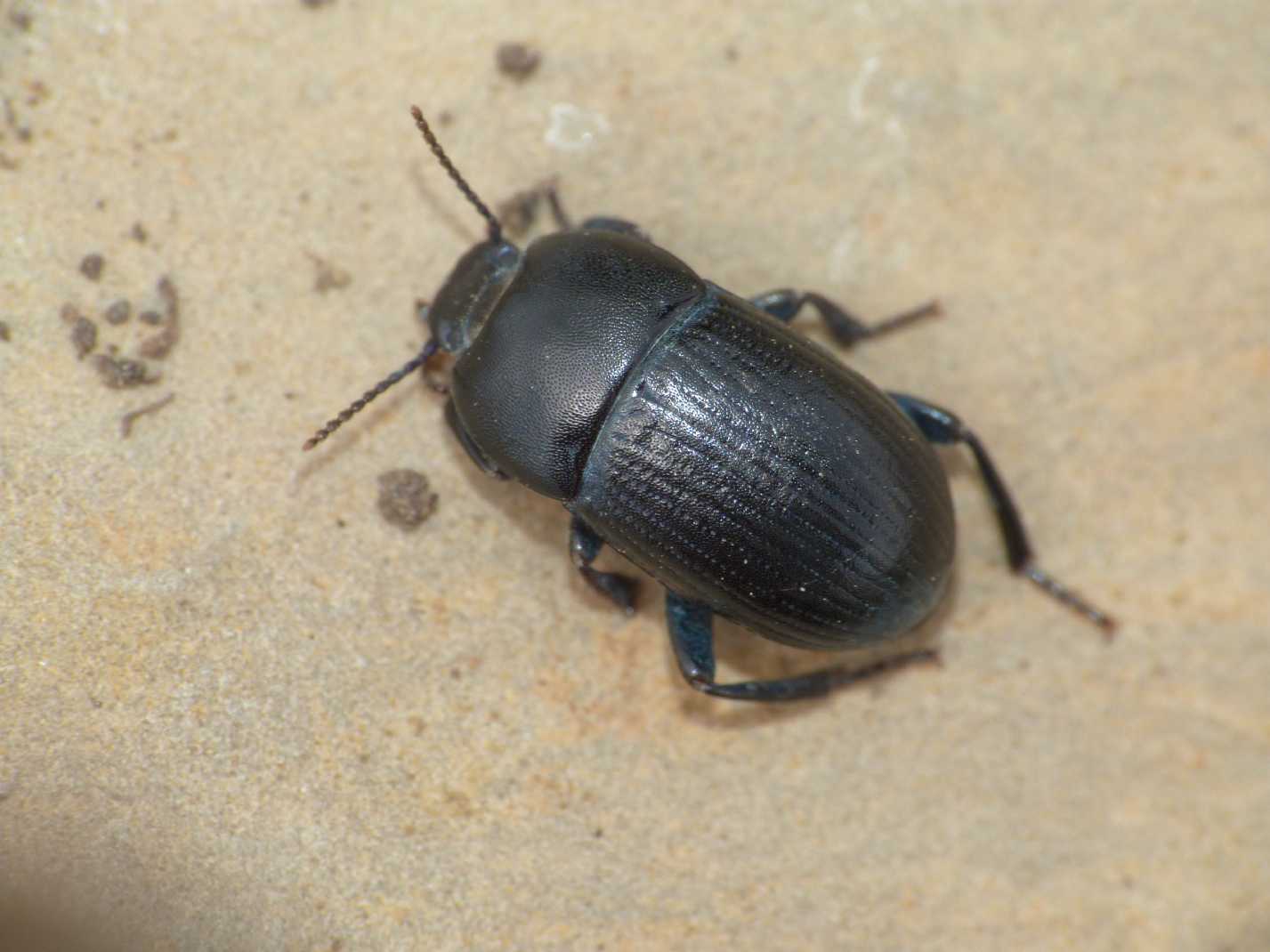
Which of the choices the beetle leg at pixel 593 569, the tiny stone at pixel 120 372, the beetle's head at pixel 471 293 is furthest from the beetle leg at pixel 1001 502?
the tiny stone at pixel 120 372

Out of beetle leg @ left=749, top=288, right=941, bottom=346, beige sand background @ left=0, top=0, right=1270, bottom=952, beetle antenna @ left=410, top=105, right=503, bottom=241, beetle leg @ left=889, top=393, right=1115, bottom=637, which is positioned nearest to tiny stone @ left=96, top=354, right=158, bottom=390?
beige sand background @ left=0, top=0, right=1270, bottom=952

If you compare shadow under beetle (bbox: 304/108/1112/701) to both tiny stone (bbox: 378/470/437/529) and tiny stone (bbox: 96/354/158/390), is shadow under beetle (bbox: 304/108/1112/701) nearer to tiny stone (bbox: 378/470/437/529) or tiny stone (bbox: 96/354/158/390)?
tiny stone (bbox: 378/470/437/529)

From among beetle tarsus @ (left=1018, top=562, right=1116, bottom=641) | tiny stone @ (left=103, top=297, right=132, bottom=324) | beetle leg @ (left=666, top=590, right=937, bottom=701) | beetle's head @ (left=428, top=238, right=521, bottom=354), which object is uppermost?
tiny stone @ (left=103, top=297, right=132, bottom=324)

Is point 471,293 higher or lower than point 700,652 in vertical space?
higher

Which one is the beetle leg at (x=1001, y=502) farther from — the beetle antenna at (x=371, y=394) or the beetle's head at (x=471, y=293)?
the beetle antenna at (x=371, y=394)

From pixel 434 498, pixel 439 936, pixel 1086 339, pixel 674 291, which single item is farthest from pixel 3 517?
pixel 1086 339

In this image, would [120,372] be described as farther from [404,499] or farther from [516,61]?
[516,61]

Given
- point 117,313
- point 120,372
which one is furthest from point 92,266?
point 120,372
